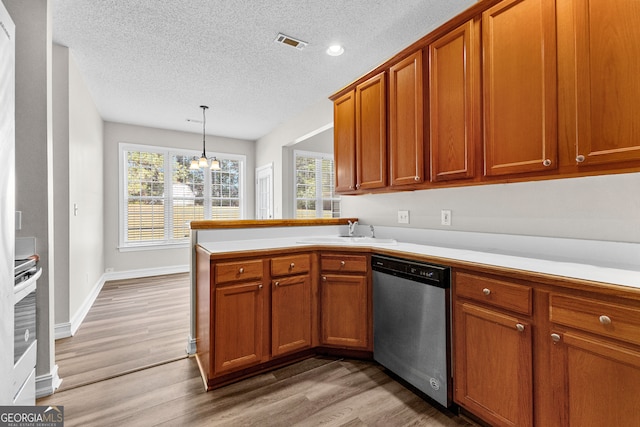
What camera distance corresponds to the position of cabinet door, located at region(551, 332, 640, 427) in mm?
1065

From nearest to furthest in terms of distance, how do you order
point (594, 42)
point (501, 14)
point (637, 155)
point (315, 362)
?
point (637, 155) < point (594, 42) < point (501, 14) < point (315, 362)

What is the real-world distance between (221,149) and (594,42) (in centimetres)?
583

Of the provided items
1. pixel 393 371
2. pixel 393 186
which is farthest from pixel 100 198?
pixel 393 371

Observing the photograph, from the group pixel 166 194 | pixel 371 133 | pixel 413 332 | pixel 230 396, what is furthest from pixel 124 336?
pixel 166 194

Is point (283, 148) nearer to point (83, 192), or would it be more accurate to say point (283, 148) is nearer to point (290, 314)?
point (83, 192)

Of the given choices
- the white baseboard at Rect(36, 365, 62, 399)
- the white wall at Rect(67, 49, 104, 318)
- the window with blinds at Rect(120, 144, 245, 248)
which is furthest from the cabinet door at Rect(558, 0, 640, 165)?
the window with blinds at Rect(120, 144, 245, 248)

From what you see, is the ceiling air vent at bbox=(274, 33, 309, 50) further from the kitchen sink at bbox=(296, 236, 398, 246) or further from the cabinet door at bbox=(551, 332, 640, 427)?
the cabinet door at bbox=(551, 332, 640, 427)

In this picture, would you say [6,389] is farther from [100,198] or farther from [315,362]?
[100,198]

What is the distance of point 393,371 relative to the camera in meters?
2.02

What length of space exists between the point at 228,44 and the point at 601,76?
2.72 meters

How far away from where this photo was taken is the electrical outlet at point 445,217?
7.63 feet

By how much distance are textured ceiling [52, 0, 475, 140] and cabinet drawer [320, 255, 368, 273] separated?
1.91 metres

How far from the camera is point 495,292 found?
1.46 m

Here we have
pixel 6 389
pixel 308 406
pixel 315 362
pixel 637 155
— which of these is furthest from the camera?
pixel 315 362
